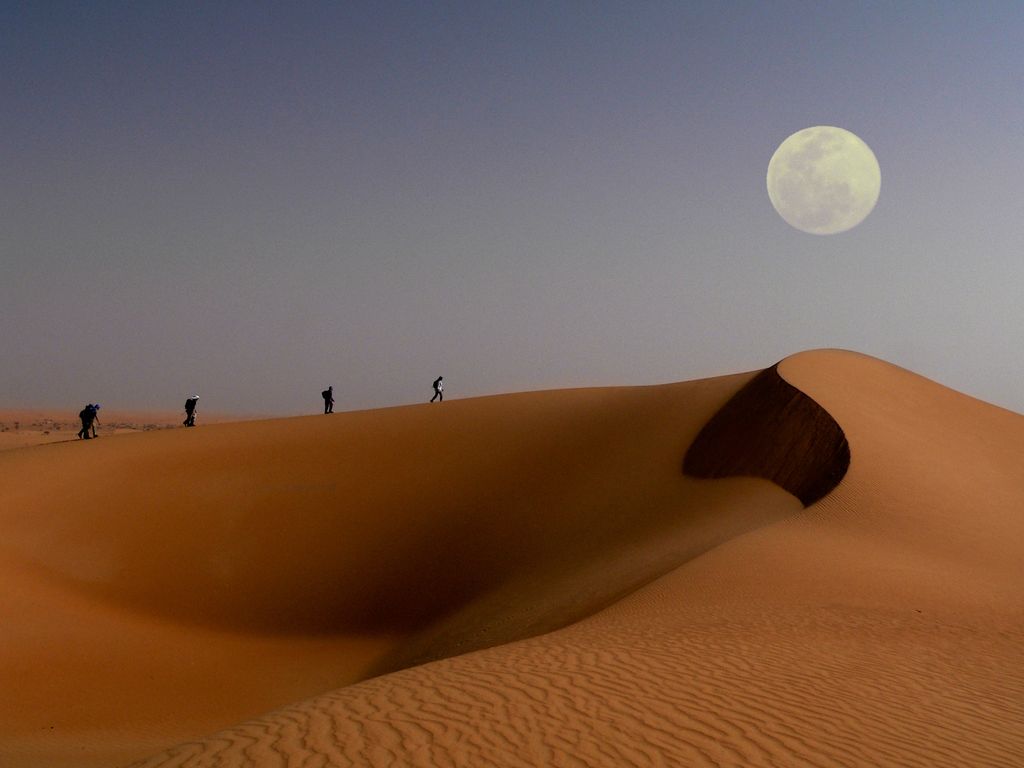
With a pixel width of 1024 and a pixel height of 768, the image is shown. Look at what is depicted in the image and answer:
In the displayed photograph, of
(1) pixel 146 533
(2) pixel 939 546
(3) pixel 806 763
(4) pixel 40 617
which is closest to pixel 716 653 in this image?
(3) pixel 806 763

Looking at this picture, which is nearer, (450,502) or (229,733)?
(229,733)

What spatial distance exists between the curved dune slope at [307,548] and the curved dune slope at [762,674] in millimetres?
1829

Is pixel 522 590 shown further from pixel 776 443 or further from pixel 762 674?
pixel 762 674

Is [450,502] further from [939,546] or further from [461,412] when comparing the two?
[939,546]

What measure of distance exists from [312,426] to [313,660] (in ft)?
43.2

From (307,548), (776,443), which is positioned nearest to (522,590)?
(776,443)

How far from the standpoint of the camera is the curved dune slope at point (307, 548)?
12.9 m

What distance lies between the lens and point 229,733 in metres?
6.13

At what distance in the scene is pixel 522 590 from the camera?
15117 mm

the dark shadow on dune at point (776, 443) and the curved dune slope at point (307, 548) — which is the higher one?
the dark shadow on dune at point (776, 443)

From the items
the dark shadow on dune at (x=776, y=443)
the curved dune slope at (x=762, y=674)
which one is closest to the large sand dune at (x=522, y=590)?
the curved dune slope at (x=762, y=674)

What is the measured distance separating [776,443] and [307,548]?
11754mm

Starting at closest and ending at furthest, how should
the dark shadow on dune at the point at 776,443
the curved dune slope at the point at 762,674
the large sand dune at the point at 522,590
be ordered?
the curved dune slope at the point at 762,674 < the large sand dune at the point at 522,590 < the dark shadow on dune at the point at 776,443

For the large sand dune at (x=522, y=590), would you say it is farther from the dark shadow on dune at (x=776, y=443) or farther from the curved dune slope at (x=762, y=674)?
the dark shadow on dune at (x=776, y=443)
